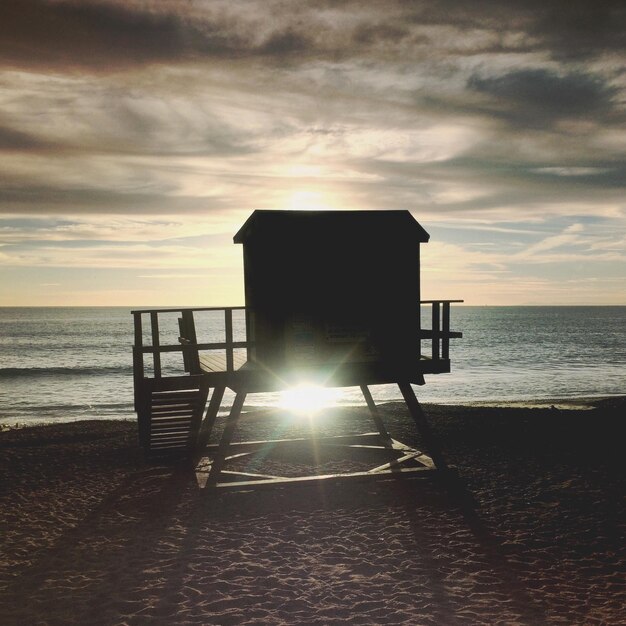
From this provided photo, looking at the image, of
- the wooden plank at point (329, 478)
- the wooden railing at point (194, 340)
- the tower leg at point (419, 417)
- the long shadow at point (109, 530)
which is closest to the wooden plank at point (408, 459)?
the wooden plank at point (329, 478)

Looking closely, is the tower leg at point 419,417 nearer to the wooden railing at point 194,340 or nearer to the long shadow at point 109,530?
the wooden railing at point 194,340

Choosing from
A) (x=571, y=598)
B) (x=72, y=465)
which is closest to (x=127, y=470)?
(x=72, y=465)

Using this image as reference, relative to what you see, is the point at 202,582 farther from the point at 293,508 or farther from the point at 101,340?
the point at 101,340

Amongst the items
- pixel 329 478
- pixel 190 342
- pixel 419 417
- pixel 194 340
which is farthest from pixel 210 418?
pixel 419 417

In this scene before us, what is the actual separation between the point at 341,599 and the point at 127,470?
7.89m

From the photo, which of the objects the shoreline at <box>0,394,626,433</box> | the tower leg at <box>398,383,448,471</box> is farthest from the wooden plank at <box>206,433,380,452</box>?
the shoreline at <box>0,394,626,433</box>

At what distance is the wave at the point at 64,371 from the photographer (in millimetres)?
52375

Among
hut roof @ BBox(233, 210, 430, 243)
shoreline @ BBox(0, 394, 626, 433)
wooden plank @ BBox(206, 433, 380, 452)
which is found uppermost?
hut roof @ BBox(233, 210, 430, 243)

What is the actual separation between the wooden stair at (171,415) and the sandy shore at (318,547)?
0.75 m

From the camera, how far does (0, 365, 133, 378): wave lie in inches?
2062

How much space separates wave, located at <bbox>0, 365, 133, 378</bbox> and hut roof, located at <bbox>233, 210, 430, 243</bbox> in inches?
1782

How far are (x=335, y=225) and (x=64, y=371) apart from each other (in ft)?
164

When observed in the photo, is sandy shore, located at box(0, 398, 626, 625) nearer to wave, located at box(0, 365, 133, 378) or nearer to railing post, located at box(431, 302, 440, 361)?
railing post, located at box(431, 302, 440, 361)

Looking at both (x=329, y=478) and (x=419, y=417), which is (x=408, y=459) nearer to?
(x=419, y=417)
